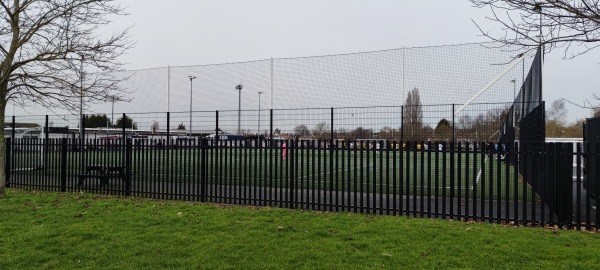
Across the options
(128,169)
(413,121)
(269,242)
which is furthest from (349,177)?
(413,121)

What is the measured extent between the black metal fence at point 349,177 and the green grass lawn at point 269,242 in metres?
0.56

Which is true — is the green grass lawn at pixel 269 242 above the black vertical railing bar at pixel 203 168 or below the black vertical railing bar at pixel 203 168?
below

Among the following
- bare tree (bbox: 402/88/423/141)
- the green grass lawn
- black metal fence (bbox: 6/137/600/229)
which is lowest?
the green grass lawn

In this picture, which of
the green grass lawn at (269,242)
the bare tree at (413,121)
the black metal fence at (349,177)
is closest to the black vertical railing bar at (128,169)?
the black metal fence at (349,177)

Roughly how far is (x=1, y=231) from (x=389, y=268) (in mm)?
5591

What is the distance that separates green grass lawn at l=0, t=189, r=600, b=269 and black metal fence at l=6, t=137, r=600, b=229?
56 centimetres

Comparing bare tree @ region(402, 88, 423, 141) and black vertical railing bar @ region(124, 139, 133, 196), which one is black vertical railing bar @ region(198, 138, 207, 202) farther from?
bare tree @ region(402, 88, 423, 141)

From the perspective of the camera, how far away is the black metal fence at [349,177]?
7266mm

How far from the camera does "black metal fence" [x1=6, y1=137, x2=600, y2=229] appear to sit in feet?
23.8

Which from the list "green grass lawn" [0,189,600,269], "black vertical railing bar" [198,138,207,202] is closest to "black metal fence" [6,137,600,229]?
"black vertical railing bar" [198,138,207,202]

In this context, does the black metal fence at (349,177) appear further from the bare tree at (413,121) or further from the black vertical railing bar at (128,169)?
the bare tree at (413,121)

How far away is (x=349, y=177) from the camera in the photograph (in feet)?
28.1

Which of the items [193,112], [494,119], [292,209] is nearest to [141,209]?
[292,209]

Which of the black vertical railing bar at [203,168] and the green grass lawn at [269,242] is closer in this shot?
the green grass lawn at [269,242]
